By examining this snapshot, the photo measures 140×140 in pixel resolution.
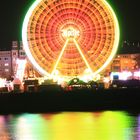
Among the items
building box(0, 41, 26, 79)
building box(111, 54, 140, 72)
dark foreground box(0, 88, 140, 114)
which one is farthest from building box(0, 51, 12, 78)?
dark foreground box(0, 88, 140, 114)

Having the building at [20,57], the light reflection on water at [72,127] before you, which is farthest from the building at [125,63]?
the light reflection on water at [72,127]

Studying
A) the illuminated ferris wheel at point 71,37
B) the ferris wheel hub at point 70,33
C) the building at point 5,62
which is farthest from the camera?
the building at point 5,62

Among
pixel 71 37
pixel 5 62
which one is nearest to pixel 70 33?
pixel 71 37

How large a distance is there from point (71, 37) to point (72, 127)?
21.2m

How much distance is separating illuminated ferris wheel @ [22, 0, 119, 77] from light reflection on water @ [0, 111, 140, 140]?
1533 cm

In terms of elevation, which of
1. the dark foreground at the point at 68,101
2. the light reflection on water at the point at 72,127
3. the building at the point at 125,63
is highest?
the building at the point at 125,63

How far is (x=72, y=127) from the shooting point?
66.7ft

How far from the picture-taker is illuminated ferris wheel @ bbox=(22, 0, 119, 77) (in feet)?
134

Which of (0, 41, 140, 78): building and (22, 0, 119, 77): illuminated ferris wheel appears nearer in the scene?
(22, 0, 119, 77): illuminated ferris wheel

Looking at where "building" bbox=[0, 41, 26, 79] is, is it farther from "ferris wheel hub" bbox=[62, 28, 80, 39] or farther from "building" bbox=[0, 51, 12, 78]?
"ferris wheel hub" bbox=[62, 28, 80, 39]

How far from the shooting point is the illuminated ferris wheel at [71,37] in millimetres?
40781

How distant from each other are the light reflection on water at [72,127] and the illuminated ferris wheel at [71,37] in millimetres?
15325

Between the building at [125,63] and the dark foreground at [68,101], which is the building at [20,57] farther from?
the dark foreground at [68,101]

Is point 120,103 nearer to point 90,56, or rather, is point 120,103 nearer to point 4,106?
point 4,106
